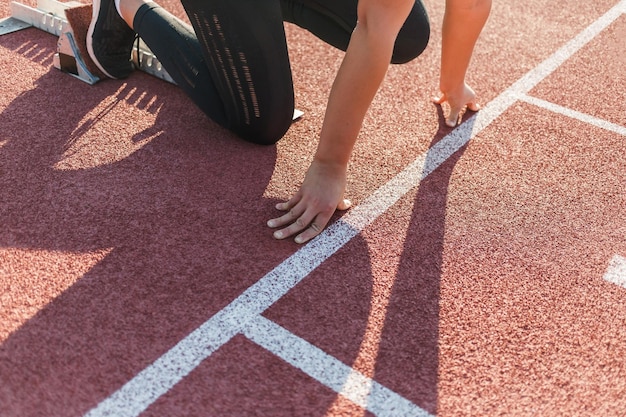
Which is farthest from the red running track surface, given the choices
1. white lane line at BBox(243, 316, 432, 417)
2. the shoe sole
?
A: the shoe sole

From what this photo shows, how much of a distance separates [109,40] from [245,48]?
93cm

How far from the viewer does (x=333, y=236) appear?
109 inches

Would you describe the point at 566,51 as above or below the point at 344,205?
below

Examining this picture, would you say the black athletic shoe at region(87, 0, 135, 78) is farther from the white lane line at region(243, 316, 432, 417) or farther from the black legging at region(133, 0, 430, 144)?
the white lane line at region(243, 316, 432, 417)

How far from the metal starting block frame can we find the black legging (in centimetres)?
27

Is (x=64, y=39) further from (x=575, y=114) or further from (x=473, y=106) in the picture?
(x=575, y=114)

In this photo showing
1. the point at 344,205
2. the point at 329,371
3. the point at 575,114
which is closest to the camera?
the point at 329,371

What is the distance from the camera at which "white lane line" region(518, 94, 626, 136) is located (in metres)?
3.62

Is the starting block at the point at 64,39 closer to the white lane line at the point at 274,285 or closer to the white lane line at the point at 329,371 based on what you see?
the white lane line at the point at 274,285

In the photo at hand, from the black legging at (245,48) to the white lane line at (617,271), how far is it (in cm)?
130

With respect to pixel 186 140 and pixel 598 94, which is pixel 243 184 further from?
pixel 598 94

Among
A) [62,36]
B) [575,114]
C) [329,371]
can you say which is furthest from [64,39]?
[575,114]

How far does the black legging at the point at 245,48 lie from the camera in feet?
9.81

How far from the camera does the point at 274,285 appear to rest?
2.50m
